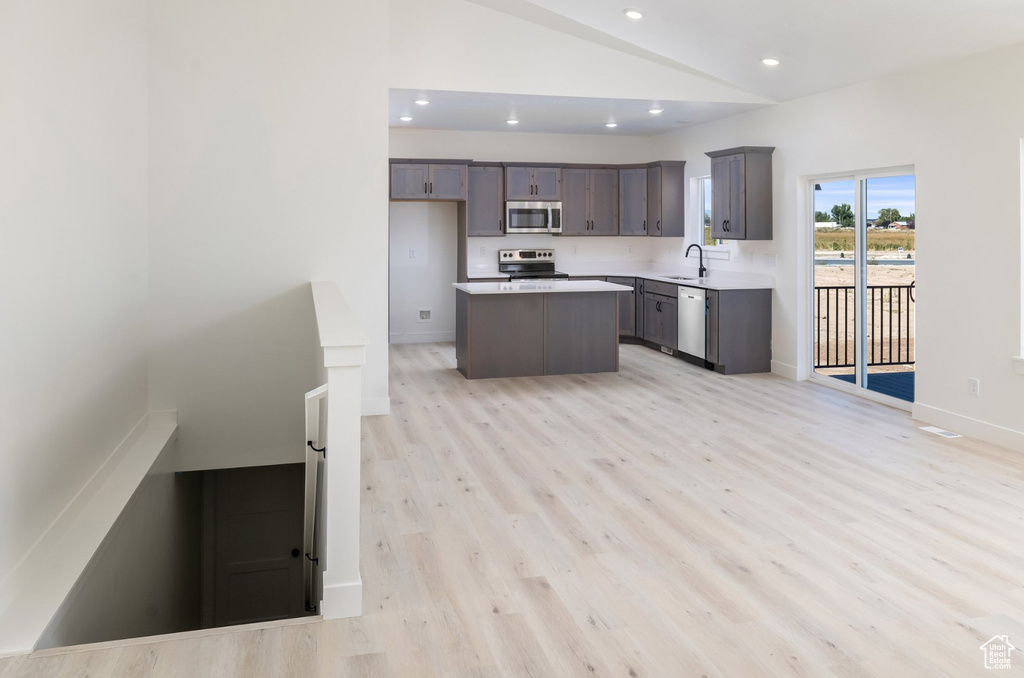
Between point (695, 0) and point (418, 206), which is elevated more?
point (695, 0)

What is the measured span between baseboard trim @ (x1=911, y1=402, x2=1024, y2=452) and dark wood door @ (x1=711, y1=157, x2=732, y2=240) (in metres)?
2.77

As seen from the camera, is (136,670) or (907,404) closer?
(136,670)

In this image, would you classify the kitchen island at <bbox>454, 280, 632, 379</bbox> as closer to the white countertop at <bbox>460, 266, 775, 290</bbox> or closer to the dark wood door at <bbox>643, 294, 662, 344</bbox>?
the white countertop at <bbox>460, 266, 775, 290</bbox>

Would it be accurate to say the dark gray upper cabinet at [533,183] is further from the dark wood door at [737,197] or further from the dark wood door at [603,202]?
the dark wood door at [737,197]

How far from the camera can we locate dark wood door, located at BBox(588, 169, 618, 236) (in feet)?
30.8

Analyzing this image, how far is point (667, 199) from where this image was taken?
911 cm

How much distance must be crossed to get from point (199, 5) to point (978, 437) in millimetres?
5923

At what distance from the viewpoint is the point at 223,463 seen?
17.8ft

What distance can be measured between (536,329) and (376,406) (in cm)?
204

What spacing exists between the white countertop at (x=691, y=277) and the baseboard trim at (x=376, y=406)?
3.38 meters

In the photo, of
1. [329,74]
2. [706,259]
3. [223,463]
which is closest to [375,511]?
[223,463]

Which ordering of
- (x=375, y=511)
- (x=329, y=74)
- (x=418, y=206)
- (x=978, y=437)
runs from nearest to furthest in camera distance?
(x=375, y=511)
(x=978, y=437)
(x=329, y=74)
(x=418, y=206)

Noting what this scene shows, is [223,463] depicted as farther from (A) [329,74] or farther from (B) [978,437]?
(B) [978,437]

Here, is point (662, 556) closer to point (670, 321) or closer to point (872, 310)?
point (872, 310)
